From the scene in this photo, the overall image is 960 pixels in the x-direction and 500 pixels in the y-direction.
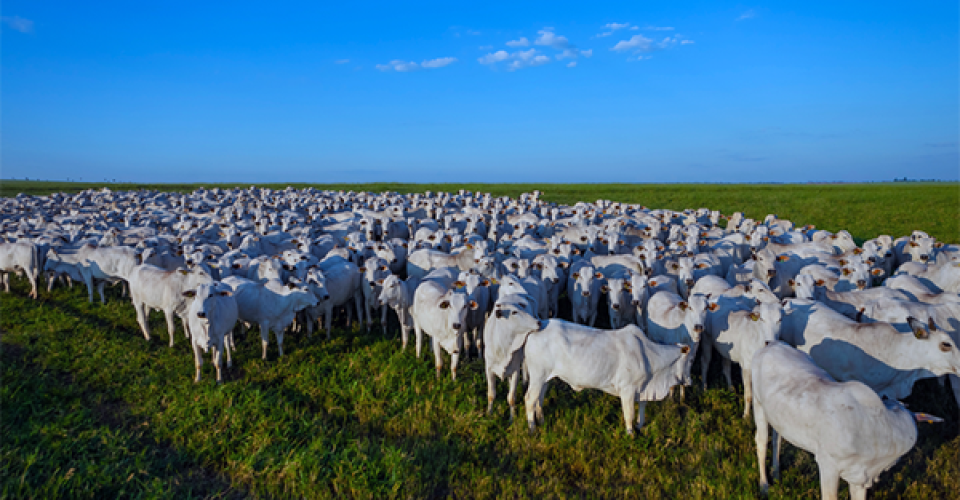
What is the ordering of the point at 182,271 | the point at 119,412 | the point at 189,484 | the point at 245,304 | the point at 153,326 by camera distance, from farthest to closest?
the point at 153,326
the point at 182,271
the point at 245,304
the point at 119,412
the point at 189,484

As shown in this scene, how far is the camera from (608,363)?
7297 mm

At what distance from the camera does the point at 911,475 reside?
6.41 m

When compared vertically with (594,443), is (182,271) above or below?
above

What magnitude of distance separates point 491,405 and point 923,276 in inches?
489

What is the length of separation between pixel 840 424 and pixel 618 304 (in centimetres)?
559

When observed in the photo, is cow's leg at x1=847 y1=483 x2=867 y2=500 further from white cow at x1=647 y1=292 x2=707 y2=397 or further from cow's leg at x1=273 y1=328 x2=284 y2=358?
cow's leg at x1=273 y1=328 x2=284 y2=358

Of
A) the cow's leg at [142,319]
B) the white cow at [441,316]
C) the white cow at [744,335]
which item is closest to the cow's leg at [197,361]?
the cow's leg at [142,319]

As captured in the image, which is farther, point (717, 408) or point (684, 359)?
point (717, 408)

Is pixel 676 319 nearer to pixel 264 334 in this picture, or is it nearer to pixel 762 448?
pixel 762 448

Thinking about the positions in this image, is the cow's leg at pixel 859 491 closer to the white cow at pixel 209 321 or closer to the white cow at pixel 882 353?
the white cow at pixel 882 353

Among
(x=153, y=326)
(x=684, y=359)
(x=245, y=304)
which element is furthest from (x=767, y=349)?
(x=153, y=326)

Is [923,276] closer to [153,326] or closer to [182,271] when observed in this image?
[182,271]

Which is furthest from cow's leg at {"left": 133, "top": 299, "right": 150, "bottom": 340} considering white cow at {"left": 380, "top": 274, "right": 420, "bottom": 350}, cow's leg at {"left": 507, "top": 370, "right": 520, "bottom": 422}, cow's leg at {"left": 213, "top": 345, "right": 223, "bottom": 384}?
cow's leg at {"left": 507, "top": 370, "right": 520, "bottom": 422}

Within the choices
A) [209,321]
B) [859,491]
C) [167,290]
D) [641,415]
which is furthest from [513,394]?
[167,290]
